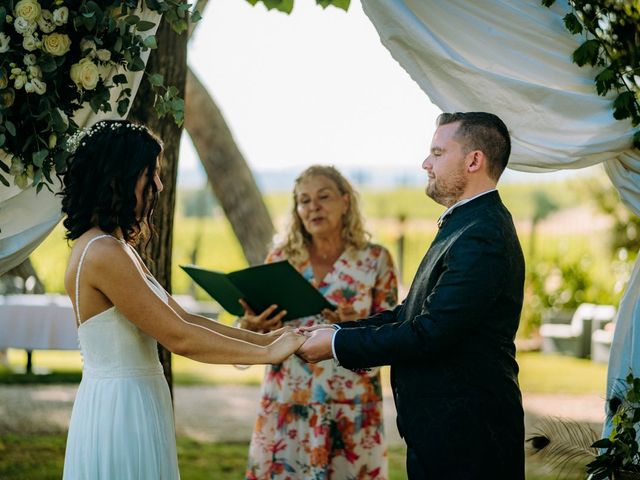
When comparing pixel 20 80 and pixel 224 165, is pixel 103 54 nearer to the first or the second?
pixel 20 80

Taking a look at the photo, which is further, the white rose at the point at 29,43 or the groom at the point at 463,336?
the white rose at the point at 29,43

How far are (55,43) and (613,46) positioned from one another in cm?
203

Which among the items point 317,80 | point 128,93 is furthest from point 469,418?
point 317,80

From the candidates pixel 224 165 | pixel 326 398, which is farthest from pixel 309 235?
pixel 224 165

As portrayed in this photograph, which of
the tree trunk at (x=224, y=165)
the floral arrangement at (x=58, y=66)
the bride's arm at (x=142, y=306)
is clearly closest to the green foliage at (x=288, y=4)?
the floral arrangement at (x=58, y=66)

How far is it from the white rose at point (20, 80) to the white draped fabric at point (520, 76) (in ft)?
4.16

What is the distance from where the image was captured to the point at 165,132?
4.19m

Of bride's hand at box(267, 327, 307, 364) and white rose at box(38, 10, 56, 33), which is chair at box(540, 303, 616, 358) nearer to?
bride's hand at box(267, 327, 307, 364)

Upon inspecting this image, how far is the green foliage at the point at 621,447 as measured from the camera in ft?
10.8

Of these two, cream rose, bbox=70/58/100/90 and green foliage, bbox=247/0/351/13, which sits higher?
green foliage, bbox=247/0/351/13

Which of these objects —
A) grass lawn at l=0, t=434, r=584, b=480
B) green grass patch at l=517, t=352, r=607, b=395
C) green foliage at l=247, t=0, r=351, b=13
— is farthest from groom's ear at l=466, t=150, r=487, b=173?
green grass patch at l=517, t=352, r=607, b=395

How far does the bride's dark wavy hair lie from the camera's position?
9.34ft

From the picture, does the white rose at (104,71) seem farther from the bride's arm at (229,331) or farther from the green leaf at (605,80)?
the green leaf at (605,80)

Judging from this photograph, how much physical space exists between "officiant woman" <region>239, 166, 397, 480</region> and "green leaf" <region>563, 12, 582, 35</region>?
1409mm
